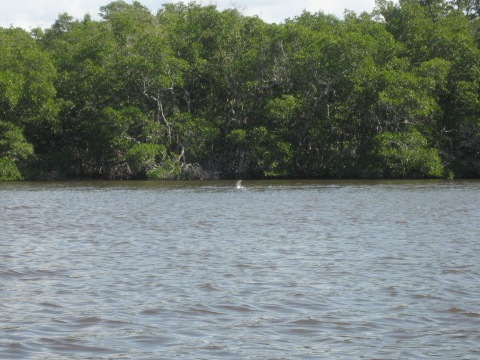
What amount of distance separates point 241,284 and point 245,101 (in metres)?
34.3

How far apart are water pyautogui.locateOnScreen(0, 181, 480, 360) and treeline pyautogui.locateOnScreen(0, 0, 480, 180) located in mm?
18613

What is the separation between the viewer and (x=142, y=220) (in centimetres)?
2175

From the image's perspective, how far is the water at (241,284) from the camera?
28.1ft

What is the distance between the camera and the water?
856 cm

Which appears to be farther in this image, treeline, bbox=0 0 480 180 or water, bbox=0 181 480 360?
treeline, bbox=0 0 480 180

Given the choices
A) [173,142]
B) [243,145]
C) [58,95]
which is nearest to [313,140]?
[243,145]

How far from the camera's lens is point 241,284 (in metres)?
11.9

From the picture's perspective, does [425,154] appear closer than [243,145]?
Yes

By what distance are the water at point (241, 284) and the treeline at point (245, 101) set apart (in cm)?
1861

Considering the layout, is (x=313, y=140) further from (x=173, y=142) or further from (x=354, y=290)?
(x=354, y=290)

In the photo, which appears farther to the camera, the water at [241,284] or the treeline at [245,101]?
the treeline at [245,101]

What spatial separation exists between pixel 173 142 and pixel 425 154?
1361 centimetres

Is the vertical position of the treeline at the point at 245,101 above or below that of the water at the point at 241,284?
above

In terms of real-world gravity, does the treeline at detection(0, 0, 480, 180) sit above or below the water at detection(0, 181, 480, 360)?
above
